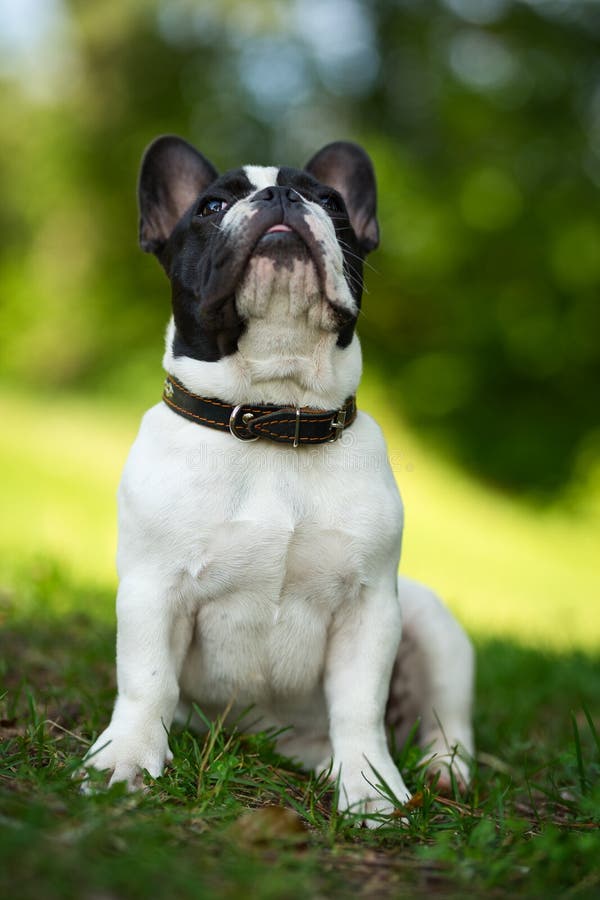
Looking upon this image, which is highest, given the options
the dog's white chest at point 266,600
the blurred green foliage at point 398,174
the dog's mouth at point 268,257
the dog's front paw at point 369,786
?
the blurred green foliage at point 398,174

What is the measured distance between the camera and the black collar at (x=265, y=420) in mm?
2912

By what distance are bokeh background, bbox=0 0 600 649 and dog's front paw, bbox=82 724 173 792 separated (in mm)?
5066

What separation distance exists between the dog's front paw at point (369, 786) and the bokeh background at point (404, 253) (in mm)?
5070

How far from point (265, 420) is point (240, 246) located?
1.74 feet

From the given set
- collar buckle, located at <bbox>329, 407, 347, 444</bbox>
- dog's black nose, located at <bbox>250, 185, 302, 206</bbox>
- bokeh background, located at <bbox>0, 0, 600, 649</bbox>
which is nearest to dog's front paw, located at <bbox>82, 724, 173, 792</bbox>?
collar buckle, located at <bbox>329, 407, 347, 444</bbox>

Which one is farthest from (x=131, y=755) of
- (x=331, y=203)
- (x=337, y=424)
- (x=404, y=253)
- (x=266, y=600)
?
(x=404, y=253)

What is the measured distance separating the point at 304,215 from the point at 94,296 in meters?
15.5

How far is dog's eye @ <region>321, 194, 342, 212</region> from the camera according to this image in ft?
10.8

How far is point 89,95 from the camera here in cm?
1842

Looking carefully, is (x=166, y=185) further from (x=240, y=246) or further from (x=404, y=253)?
(x=404, y=253)

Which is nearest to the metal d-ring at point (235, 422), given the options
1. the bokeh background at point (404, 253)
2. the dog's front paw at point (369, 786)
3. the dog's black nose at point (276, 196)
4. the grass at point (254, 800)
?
the dog's black nose at point (276, 196)

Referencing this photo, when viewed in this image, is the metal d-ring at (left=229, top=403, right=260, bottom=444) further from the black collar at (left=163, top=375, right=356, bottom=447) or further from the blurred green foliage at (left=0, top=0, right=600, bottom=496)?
the blurred green foliage at (left=0, top=0, right=600, bottom=496)

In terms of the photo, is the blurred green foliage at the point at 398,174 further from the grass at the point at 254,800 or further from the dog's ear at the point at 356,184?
the dog's ear at the point at 356,184

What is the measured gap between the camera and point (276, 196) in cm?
299
